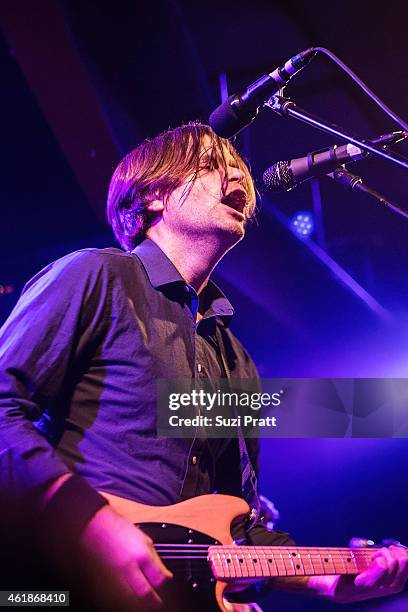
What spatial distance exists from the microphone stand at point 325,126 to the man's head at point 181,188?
0.39 m

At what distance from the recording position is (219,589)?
1.41 meters

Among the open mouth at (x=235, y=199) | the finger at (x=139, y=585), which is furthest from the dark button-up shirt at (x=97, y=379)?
the open mouth at (x=235, y=199)

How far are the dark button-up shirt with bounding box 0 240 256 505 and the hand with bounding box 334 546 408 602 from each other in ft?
1.81

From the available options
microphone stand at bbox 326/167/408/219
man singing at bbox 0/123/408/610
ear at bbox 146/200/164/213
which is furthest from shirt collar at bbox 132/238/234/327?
microphone stand at bbox 326/167/408/219

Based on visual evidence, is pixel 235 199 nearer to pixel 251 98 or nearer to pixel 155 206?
pixel 155 206

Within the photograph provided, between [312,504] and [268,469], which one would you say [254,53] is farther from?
[312,504]

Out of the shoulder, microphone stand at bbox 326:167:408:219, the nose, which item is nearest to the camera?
the shoulder

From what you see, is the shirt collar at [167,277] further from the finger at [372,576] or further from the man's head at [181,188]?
the finger at [372,576]

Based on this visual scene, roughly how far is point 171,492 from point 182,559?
0.19 m

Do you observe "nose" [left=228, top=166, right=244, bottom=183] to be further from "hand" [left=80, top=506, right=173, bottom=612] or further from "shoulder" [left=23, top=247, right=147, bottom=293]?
"hand" [left=80, top=506, right=173, bottom=612]

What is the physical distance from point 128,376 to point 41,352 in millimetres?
259

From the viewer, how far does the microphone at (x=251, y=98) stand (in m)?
1.69

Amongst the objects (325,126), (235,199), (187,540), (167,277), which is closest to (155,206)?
(235,199)

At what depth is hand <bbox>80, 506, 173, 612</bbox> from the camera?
1151 millimetres
